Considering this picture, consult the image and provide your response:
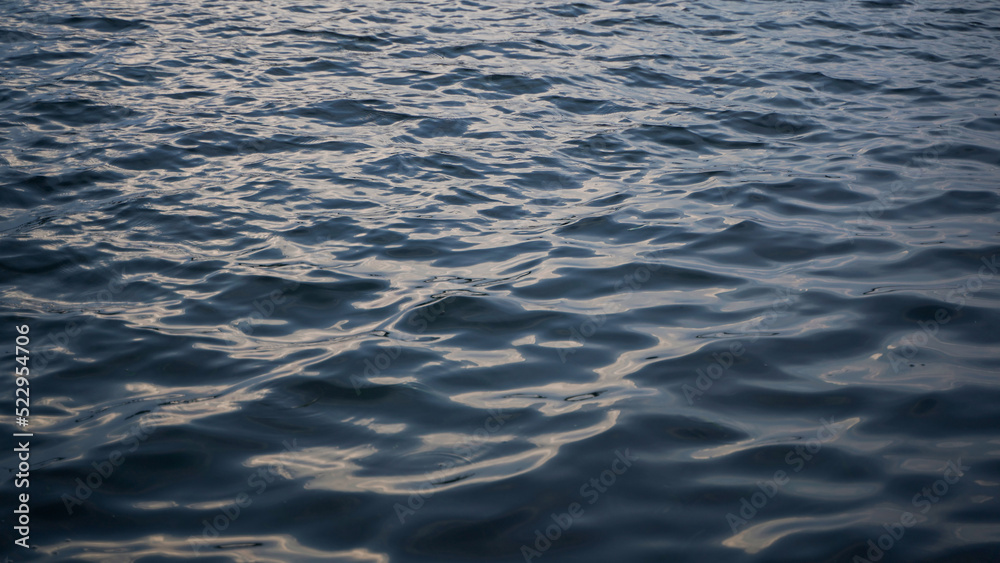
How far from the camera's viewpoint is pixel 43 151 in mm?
6840

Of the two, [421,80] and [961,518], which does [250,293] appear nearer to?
[961,518]

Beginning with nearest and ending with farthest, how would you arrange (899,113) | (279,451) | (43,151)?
(279,451), (43,151), (899,113)

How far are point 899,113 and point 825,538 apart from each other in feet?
24.8

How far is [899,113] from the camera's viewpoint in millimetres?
8555

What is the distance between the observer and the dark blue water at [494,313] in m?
2.99

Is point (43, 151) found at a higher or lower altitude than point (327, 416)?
higher

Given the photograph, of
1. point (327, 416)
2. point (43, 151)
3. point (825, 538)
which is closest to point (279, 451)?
point (327, 416)

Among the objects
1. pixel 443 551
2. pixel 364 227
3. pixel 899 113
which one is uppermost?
pixel 899 113

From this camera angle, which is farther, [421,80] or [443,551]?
[421,80]

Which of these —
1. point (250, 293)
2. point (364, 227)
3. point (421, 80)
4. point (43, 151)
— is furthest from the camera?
point (421, 80)

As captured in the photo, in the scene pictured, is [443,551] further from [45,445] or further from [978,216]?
[978,216]

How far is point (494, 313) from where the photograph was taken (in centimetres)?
457

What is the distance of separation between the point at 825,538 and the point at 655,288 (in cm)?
231

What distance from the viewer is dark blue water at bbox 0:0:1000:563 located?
2.99 meters
